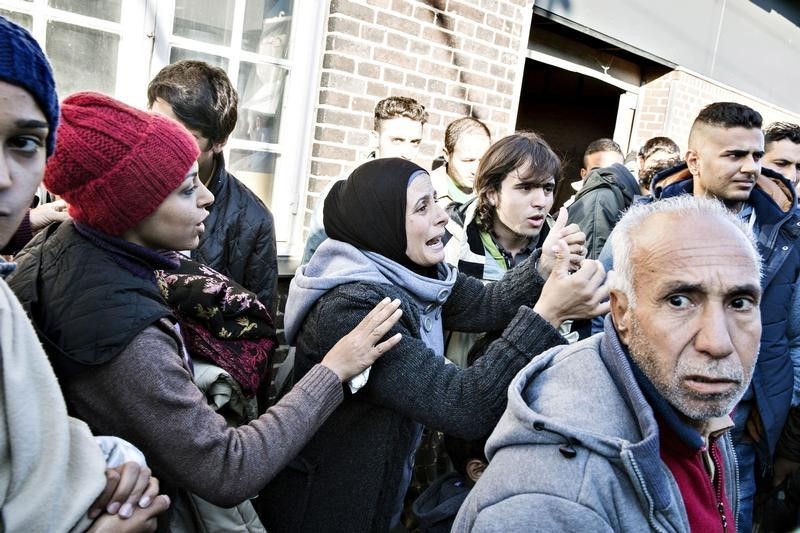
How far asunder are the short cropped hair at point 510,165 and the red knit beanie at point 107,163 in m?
1.71

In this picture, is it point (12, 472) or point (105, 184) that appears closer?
point (12, 472)

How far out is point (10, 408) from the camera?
108cm

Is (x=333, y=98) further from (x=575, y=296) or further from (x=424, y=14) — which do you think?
(x=575, y=296)

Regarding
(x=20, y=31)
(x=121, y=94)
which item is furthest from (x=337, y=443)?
(x=121, y=94)

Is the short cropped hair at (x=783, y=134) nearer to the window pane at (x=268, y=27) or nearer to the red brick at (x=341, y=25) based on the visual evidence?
the red brick at (x=341, y=25)

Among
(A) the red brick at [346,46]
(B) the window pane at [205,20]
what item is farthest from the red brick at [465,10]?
(B) the window pane at [205,20]

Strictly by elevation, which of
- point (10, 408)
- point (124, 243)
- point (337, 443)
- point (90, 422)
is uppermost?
point (124, 243)

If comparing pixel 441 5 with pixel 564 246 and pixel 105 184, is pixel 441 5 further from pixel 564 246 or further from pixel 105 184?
pixel 105 184

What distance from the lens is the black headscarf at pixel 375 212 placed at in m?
2.12

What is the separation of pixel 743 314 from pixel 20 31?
62.9 inches

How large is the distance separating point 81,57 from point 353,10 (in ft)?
4.94

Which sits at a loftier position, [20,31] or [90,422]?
[20,31]

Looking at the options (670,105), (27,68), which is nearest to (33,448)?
(27,68)

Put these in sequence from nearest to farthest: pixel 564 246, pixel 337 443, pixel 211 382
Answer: pixel 211 382 → pixel 337 443 → pixel 564 246
